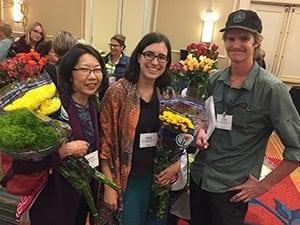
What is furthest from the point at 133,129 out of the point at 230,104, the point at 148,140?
the point at 230,104

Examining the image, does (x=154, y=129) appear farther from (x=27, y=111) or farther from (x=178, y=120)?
(x=27, y=111)

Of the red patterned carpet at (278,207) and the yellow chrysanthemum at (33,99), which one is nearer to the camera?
the yellow chrysanthemum at (33,99)

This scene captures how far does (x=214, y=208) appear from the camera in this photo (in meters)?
1.57

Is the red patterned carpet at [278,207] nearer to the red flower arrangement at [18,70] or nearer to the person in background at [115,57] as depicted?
the red flower arrangement at [18,70]

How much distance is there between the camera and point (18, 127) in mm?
1072

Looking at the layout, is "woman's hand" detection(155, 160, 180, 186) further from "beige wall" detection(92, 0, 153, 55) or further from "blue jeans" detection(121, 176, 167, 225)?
"beige wall" detection(92, 0, 153, 55)

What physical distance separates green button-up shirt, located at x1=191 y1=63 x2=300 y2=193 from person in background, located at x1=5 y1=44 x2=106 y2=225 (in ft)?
1.99

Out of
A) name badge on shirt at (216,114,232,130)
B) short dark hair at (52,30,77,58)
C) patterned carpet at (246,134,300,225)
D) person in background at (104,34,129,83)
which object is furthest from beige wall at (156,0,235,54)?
name badge on shirt at (216,114,232,130)

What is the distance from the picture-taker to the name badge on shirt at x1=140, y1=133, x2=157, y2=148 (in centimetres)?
151

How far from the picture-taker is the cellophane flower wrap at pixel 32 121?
3.56 feet

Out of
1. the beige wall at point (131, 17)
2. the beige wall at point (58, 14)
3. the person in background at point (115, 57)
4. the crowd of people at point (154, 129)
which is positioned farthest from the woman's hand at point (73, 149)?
the beige wall at point (58, 14)

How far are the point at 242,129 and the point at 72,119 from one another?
815 millimetres

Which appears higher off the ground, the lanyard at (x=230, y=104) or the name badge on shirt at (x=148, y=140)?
the lanyard at (x=230, y=104)

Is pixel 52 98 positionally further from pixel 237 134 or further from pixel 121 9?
pixel 121 9
